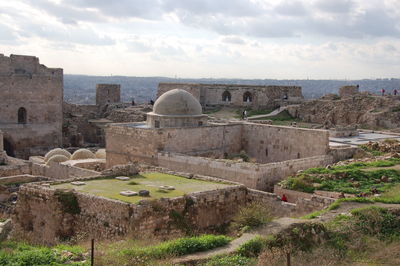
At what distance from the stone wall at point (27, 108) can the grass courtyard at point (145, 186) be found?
19.8 metres

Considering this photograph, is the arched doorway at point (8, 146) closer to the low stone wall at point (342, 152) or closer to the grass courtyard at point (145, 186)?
the grass courtyard at point (145, 186)

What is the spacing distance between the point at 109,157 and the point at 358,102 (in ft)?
68.2

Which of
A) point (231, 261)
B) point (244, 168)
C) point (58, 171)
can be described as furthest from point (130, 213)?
point (58, 171)

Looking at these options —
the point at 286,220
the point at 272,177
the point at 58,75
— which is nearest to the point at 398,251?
the point at 286,220

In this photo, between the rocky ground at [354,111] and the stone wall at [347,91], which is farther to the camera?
the stone wall at [347,91]

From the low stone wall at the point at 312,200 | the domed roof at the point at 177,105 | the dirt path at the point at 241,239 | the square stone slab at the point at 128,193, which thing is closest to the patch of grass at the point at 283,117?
the domed roof at the point at 177,105

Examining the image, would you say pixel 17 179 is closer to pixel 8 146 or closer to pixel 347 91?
pixel 8 146

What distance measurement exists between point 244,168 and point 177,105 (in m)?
5.96

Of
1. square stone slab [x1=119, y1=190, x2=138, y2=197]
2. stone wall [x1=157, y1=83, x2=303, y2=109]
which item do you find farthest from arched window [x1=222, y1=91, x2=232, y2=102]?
square stone slab [x1=119, y1=190, x2=138, y2=197]

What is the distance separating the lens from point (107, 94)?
1796 inches

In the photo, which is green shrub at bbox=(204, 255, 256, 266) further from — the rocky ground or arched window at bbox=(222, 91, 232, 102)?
arched window at bbox=(222, 91, 232, 102)

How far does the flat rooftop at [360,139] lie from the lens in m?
21.3

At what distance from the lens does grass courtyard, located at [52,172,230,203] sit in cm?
1264

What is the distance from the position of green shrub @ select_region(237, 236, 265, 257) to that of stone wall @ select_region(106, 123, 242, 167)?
959 cm
